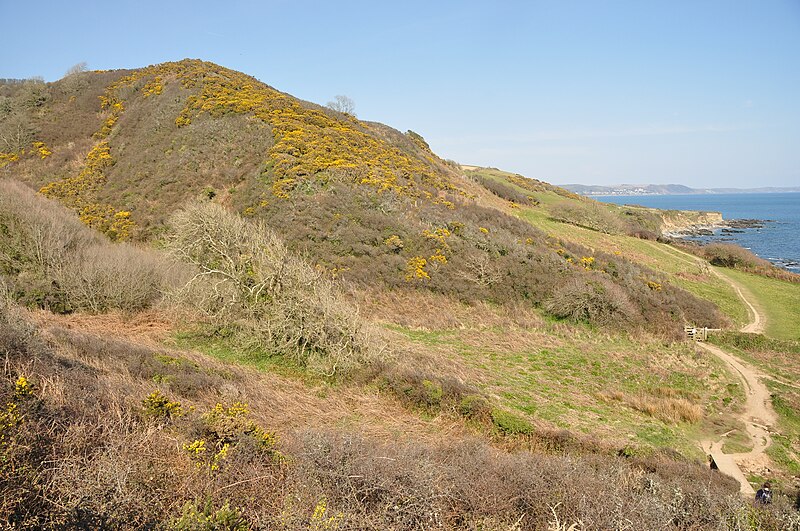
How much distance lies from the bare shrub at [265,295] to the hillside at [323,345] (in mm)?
99


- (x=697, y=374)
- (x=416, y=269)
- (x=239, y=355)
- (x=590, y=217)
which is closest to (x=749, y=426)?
(x=697, y=374)

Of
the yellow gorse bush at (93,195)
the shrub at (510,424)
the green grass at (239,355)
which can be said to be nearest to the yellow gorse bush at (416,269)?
the green grass at (239,355)

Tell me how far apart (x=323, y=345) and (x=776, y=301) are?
3027 cm

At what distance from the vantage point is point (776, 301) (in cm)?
2798

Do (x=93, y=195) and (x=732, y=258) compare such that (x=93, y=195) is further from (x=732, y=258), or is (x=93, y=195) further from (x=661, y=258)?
(x=732, y=258)

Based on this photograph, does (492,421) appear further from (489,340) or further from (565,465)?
(489,340)

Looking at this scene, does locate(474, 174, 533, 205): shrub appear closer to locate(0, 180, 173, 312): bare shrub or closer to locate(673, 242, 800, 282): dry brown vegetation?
locate(673, 242, 800, 282): dry brown vegetation

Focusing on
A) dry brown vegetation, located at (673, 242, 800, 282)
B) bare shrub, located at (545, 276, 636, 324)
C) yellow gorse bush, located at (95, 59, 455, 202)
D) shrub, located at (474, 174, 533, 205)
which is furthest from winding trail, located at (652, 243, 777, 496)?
shrub, located at (474, 174, 533, 205)

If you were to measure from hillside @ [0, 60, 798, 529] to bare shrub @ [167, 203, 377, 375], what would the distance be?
0.33 ft

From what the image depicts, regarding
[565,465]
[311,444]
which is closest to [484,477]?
[565,465]

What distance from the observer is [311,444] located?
23.3ft

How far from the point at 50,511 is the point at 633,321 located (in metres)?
24.3

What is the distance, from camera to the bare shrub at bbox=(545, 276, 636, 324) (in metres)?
22.7

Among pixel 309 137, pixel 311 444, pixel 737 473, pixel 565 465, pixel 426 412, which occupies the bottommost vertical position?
pixel 737 473
